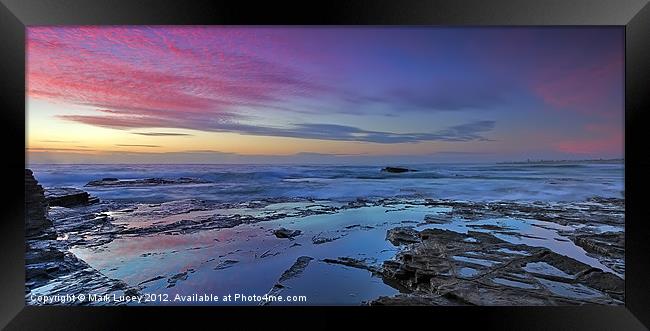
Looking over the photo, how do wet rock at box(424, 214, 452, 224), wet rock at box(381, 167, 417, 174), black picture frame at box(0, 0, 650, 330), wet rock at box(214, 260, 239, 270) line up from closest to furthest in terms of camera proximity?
black picture frame at box(0, 0, 650, 330) < wet rock at box(214, 260, 239, 270) < wet rock at box(424, 214, 452, 224) < wet rock at box(381, 167, 417, 174)

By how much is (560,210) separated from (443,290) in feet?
3.80

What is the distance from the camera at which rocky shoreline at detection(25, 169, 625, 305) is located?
181cm

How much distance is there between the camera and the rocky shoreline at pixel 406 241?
181 cm

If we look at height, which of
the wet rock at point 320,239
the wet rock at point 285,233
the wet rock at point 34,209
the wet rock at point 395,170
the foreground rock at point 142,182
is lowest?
the wet rock at point 320,239

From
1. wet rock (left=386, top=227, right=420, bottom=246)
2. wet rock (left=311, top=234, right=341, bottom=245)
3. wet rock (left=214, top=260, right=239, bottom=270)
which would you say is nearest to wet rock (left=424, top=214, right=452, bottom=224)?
wet rock (left=386, top=227, right=420, bottom=246)

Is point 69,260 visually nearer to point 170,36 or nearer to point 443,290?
point 170,36

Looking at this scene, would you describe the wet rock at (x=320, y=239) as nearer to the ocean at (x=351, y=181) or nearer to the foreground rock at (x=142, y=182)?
the ocean at (x=351, y=181)

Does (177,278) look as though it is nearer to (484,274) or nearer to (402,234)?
(402,234)

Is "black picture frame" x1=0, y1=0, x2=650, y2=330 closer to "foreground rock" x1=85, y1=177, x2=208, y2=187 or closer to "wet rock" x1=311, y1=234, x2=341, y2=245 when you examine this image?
"foreground rock" x1=85, y1=177, x2=208, y2=187

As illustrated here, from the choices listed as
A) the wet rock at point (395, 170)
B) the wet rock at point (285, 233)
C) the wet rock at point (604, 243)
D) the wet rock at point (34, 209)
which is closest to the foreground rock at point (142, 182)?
the wet rock at point (34, 209)

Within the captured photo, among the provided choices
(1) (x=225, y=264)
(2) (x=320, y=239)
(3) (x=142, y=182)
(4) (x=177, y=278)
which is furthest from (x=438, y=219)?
(3) (x=142, y=182)

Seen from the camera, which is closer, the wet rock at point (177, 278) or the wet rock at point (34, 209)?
the wet rock at point (34, 209)

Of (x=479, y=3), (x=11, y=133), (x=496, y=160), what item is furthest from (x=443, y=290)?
(x=11, y=133)

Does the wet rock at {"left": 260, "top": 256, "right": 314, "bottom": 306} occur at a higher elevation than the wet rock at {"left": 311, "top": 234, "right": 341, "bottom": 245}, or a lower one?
lower
